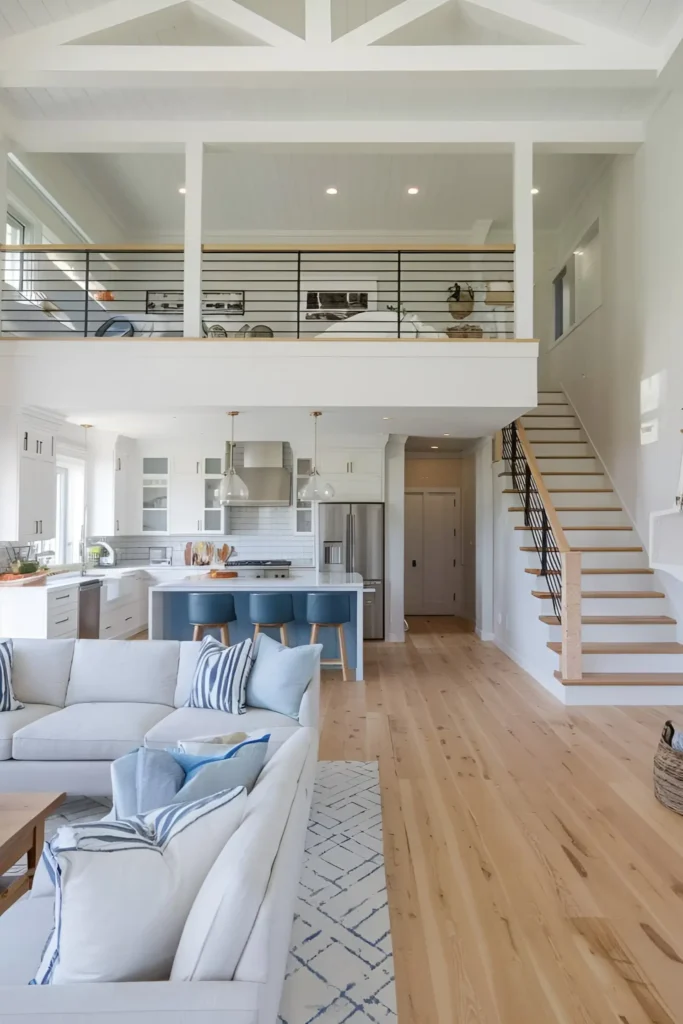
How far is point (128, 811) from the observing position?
178 centimetres

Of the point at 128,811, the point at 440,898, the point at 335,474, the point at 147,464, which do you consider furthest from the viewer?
the point at 147,464

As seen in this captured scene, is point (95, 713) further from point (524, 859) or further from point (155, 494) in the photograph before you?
point (155, 494)

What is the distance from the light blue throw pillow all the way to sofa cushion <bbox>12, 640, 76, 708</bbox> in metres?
1.12

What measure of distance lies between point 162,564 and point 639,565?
576 cm

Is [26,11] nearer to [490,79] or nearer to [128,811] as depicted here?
[490,79]

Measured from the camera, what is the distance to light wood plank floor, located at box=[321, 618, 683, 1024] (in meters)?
1.92

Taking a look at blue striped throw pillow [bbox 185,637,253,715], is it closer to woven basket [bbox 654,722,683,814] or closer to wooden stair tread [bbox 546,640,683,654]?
woven basket [bbox 654,722,683,814]

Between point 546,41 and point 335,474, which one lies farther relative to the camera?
point 335,474

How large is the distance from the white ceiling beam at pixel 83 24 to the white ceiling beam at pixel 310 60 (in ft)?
0.16

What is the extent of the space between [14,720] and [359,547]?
16.1 feet

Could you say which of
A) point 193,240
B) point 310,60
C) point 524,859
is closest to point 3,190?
point 193,240

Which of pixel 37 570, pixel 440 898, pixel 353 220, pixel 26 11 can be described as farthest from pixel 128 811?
Answer: pixel 353 220

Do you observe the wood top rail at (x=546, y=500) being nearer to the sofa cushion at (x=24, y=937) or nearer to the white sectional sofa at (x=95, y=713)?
the white sectional sofa at (x=95, y=713)

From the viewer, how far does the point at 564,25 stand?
496 cm
